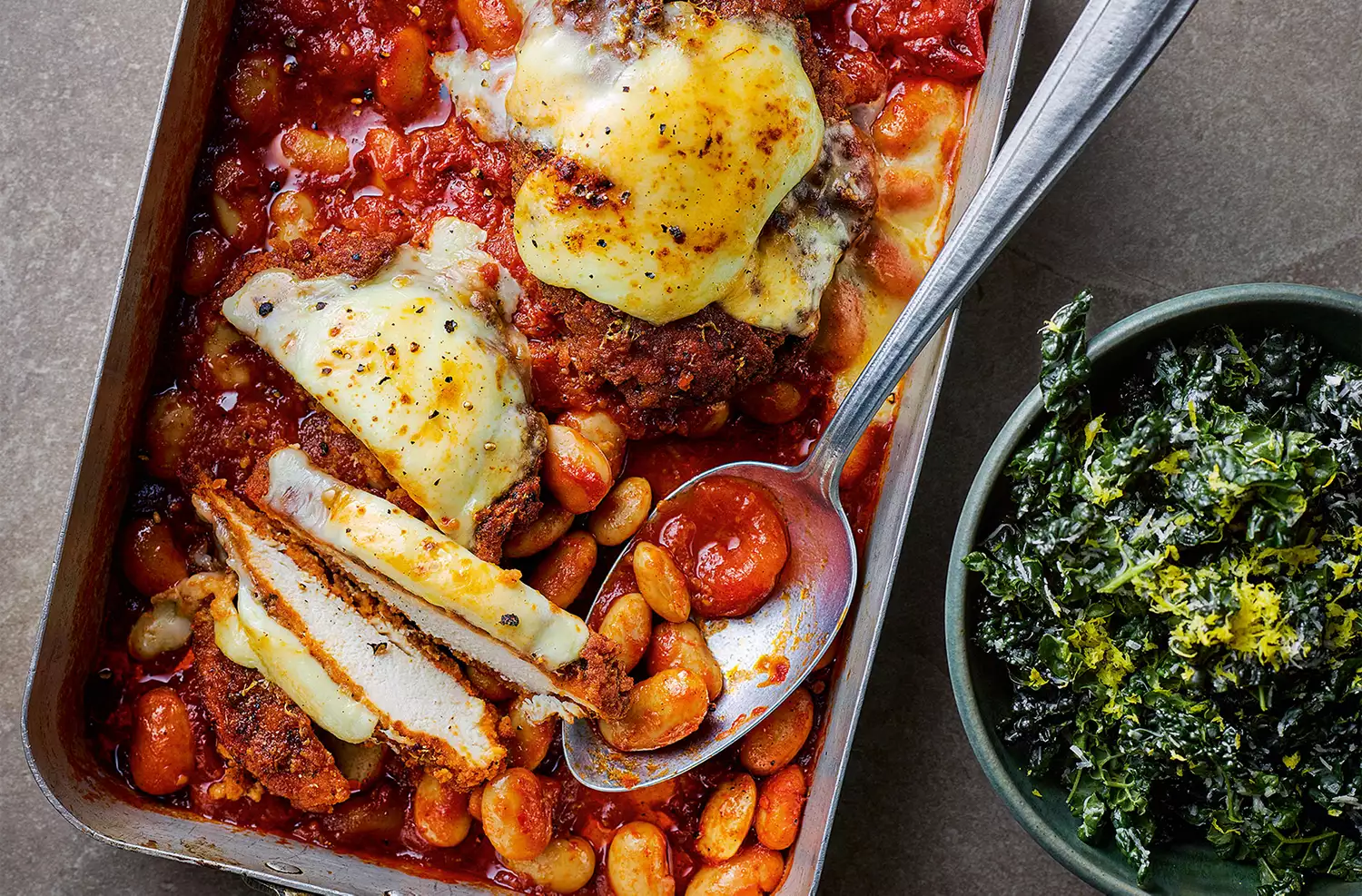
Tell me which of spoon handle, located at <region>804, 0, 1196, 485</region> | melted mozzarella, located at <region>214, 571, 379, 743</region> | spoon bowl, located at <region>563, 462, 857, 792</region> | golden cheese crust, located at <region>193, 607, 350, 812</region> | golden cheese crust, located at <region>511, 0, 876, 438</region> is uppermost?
spoon handle, located at <region>804, 0, 1196, 485</region>

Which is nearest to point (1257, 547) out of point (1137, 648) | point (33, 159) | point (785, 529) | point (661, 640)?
point (1137, 648)

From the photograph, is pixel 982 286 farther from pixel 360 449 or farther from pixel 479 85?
pixel 360 449

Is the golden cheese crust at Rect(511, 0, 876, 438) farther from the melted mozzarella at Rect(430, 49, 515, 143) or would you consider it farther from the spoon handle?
the spoon handle

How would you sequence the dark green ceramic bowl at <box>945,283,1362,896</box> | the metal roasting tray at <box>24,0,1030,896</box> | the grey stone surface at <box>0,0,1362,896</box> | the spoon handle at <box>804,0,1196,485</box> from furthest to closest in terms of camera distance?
the grey stone surface at <box>0,0,1362,896</box>, the metal roasting tray at <box>24,0,1030,896</box>, the dark green ceramic bowl at <box>945,283,1362,896</box>, the spoon handle at <box>804,0,1196,485</box>

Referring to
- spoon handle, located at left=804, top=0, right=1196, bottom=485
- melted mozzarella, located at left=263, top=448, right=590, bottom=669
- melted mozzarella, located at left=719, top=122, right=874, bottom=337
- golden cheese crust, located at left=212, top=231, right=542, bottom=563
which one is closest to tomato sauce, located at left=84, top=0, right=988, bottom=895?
golden cheese crust, located at left=212, top=231, right=542, bottom=563

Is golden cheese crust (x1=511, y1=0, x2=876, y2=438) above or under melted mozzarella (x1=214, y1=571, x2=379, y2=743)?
above

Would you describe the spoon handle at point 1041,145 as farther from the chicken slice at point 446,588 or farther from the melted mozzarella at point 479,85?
the melted mozzarella at point 479,85

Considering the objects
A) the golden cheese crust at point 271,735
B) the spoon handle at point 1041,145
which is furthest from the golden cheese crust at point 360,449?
the spoon handle at point 1041,145
